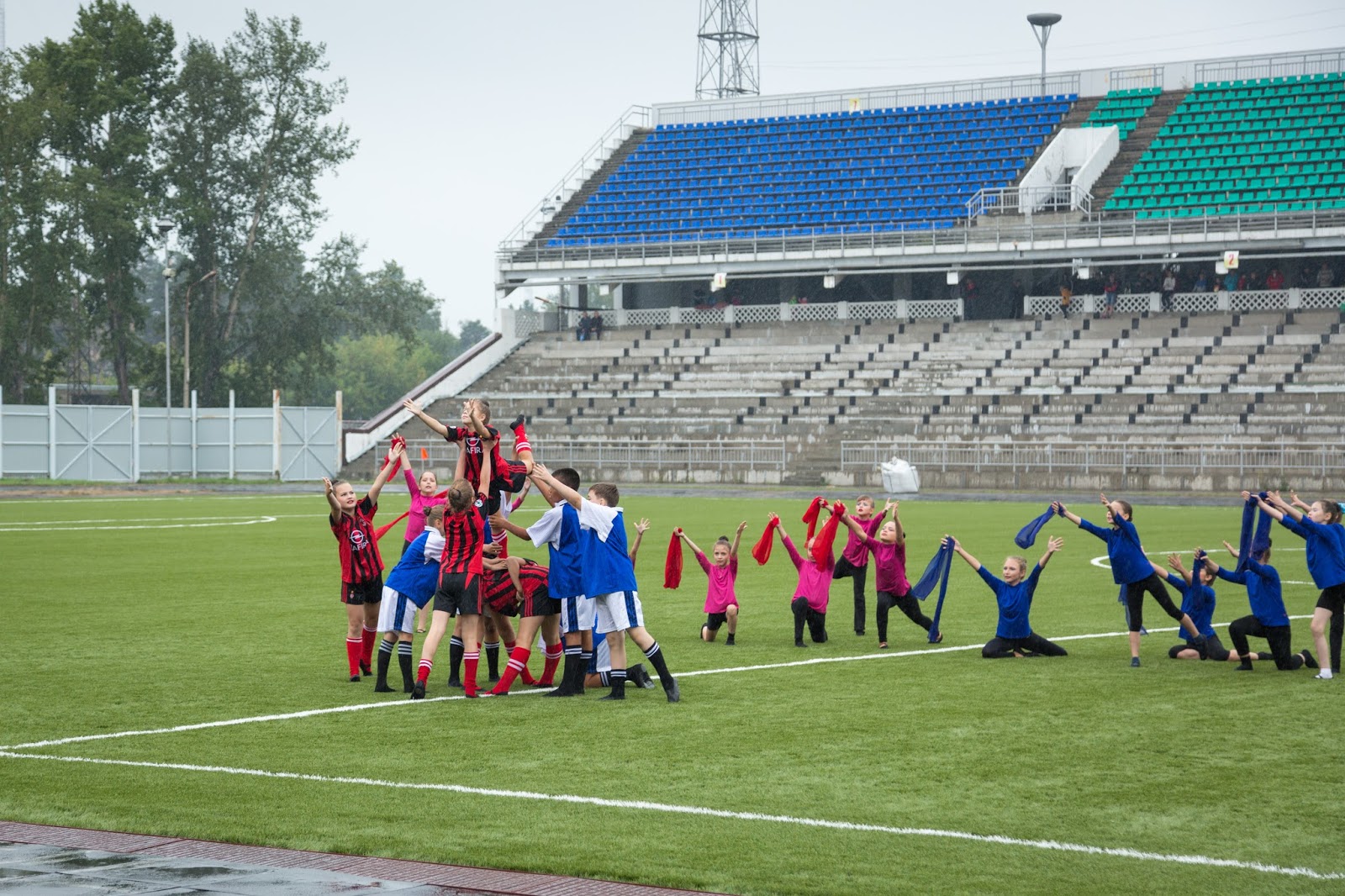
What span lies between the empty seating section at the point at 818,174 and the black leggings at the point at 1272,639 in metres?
46.7

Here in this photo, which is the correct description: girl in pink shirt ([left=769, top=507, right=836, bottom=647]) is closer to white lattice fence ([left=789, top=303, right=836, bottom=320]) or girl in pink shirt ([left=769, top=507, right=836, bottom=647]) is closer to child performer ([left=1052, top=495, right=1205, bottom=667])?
child performer ([left=1052, top=495, right=1205, bottom=667])

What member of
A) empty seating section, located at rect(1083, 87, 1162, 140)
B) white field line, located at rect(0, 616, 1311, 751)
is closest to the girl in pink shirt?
white field line, located at rect(0, 616, 1311, 751)

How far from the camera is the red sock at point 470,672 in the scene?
1237cm

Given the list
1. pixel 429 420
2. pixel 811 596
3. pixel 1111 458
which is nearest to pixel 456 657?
pixel 429 420

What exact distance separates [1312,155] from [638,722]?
2085 inches

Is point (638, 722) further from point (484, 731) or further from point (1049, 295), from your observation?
point (1049, 295)

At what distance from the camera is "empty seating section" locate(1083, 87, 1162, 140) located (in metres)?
62.7

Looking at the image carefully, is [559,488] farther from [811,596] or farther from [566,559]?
[811,596]

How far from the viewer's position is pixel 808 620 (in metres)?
16.0

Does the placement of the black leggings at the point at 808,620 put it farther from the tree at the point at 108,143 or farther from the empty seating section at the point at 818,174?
the tree at the point at 108,143

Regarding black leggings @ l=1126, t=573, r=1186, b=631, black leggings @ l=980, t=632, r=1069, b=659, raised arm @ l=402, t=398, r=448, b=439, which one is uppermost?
raised arm @ l=402, t=398, r=448, b=439

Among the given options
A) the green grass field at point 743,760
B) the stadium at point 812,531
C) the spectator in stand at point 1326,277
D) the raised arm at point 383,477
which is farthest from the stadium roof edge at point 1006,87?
the raised arm at point 383,477

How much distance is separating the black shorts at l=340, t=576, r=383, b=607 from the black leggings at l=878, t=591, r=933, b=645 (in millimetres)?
5151

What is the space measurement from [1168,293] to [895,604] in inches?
1718
